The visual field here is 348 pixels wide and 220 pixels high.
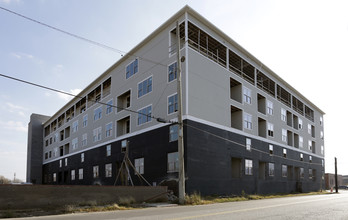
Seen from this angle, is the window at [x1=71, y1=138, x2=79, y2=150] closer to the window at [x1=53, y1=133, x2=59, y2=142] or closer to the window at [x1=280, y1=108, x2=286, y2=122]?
the window at [x1=53, y1=133, x2=59, y2=142]

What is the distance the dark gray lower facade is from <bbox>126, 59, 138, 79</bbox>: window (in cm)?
811

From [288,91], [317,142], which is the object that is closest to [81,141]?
[288,91]

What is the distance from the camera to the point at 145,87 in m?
36.8

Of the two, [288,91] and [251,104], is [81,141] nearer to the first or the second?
[251,104]

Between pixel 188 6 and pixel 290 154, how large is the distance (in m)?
31.4

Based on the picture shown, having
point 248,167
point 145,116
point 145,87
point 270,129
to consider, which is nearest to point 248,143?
point 248,167

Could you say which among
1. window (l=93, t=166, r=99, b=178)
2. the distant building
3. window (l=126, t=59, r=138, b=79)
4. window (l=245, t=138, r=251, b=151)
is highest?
window (l=126, t=59, r=138, b=79)

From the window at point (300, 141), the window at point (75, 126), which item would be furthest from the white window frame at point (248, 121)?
the window at point (75, 126)

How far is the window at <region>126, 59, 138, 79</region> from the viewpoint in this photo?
39156 millimetres

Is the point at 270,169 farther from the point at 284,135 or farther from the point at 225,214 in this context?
the point at 225,214

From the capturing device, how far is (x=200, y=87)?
3177cm

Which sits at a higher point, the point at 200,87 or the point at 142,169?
the point at 200,87

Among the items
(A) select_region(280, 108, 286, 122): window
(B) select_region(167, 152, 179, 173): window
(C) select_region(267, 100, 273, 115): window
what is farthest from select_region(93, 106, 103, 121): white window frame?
(A) select_region(280, 108, 286, 122): window

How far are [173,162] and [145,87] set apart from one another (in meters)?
10.3
